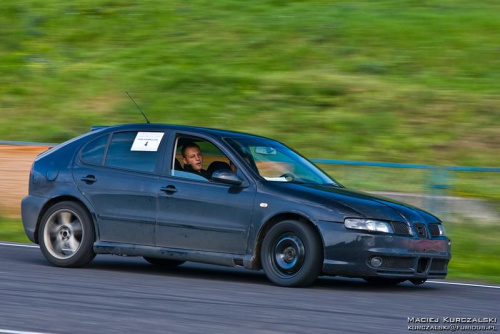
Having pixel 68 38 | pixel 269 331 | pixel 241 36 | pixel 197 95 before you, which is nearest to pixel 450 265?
pixel 269 331

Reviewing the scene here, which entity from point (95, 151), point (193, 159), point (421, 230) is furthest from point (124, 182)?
point (421, 230)

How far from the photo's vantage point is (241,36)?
2436cm

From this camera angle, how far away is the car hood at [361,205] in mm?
8656

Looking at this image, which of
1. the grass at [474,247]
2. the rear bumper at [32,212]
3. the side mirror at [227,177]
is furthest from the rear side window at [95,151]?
the grass at [474,247]

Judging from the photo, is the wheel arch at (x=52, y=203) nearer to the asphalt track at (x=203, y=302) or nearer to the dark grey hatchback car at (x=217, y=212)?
the dark grey hatchback car at (x=217, y=212)

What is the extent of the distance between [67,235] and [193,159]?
154cm

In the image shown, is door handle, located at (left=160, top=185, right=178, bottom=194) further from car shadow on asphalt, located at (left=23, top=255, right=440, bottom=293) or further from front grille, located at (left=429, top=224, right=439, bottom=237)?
front grille, located at (left=429, top=224, right=439, bottom=237)

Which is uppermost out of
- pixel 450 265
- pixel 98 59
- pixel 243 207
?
pixel 98 59

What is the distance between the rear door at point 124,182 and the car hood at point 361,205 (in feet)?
4.55

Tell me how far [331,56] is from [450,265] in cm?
1147

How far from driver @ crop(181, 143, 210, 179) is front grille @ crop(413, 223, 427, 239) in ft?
6.79

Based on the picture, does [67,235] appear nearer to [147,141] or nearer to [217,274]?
[147,141]

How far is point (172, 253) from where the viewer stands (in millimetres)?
9281

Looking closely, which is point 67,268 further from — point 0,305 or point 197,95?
point 197,95
